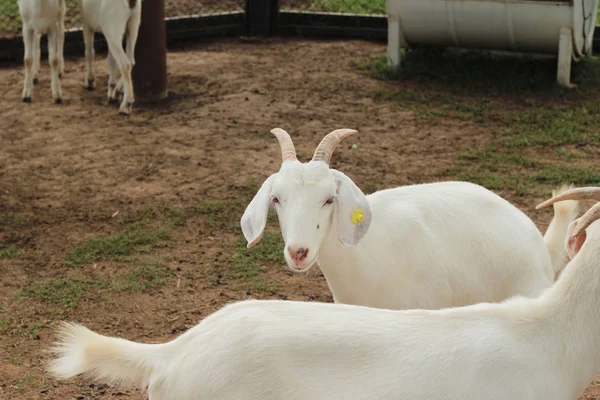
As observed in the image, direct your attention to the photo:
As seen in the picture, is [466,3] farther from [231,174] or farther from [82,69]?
[82,69]

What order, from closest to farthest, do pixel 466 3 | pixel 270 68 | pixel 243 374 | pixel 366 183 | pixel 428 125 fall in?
1. pixel 243 374
2. pixel 366 183
3. pixel 428 125
4. pixel 466 3
5. pixel 270 68

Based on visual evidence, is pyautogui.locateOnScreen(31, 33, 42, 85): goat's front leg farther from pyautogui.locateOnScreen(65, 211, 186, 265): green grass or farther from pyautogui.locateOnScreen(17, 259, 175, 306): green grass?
pyautogui.locateOnScreen(17, 259, 175, 306): green grass

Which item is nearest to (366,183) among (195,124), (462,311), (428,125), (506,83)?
(428,125)

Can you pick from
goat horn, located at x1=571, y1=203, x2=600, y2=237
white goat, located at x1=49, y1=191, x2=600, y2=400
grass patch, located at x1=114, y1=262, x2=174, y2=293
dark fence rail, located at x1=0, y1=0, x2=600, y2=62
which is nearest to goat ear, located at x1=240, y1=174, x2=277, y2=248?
white goat, located at x1=49, y1=191, x2=600, y2=400

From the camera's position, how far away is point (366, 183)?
7398mm

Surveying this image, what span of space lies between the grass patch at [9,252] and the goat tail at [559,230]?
139 inches

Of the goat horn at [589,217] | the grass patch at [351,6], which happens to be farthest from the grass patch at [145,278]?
the grass patch at [351,6]

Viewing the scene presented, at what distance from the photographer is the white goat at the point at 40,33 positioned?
367 inches

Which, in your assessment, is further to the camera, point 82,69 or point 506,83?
point 82,69

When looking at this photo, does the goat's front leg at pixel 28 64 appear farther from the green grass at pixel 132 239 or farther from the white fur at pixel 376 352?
the white fur at pixel 376 352

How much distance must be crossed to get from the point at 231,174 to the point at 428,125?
2.19 m

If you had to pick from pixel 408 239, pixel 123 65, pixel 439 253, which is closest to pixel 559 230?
pixel 439 253

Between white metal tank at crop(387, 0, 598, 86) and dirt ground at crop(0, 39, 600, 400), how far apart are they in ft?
2.65

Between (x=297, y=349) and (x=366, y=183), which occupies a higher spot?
(x=297, y=349)
